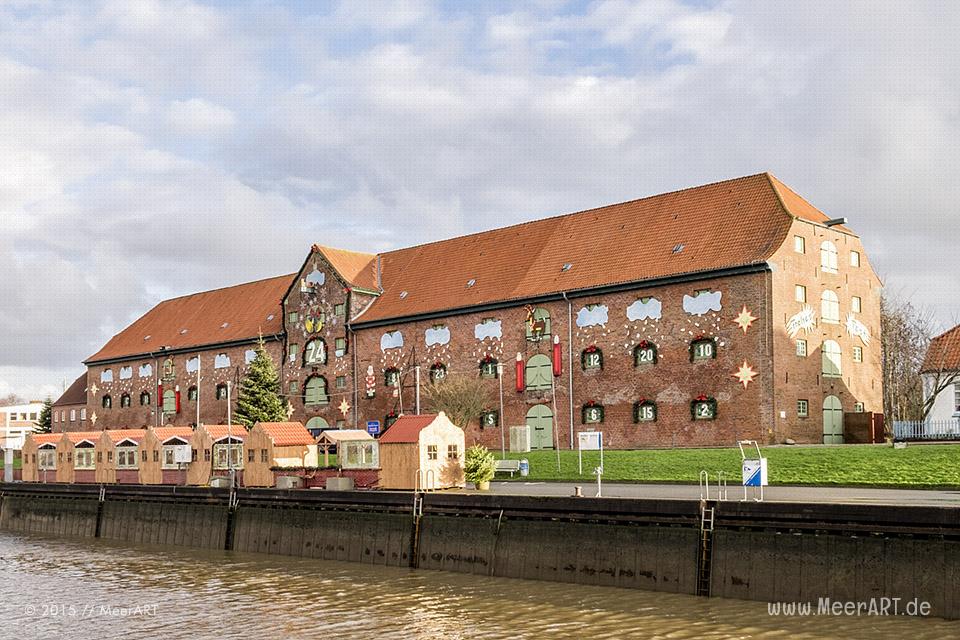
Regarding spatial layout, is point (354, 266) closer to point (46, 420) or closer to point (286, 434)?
point (286, 434)

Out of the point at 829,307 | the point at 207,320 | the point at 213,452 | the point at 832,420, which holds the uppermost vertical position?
the point at 207,320

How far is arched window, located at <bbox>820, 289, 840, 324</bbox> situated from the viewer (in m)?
50.9

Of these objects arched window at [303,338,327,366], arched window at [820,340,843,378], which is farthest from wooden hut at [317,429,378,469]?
arched window at [303,338,327,366]

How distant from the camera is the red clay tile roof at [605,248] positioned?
165 ft

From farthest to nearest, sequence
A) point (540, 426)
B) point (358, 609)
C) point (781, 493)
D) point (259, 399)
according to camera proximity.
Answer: point (259, 399) → point (540, 426) → point (781, 493) → point (358, 609)

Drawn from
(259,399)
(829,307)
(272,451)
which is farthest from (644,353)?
(259,399)

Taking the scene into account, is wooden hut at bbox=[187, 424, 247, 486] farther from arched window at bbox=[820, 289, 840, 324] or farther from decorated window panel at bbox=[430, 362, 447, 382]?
arched window at bbox=[820, 289, 840, 324]

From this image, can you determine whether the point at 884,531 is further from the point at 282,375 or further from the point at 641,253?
the point at 282,375

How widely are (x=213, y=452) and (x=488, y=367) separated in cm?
1716

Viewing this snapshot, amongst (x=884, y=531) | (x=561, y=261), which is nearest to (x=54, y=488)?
(x=561, y=261)

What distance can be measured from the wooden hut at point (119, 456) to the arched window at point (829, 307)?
34.0m

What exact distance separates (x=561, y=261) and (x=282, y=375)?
23952mm

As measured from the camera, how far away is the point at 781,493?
31.2m

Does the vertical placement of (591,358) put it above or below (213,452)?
above
